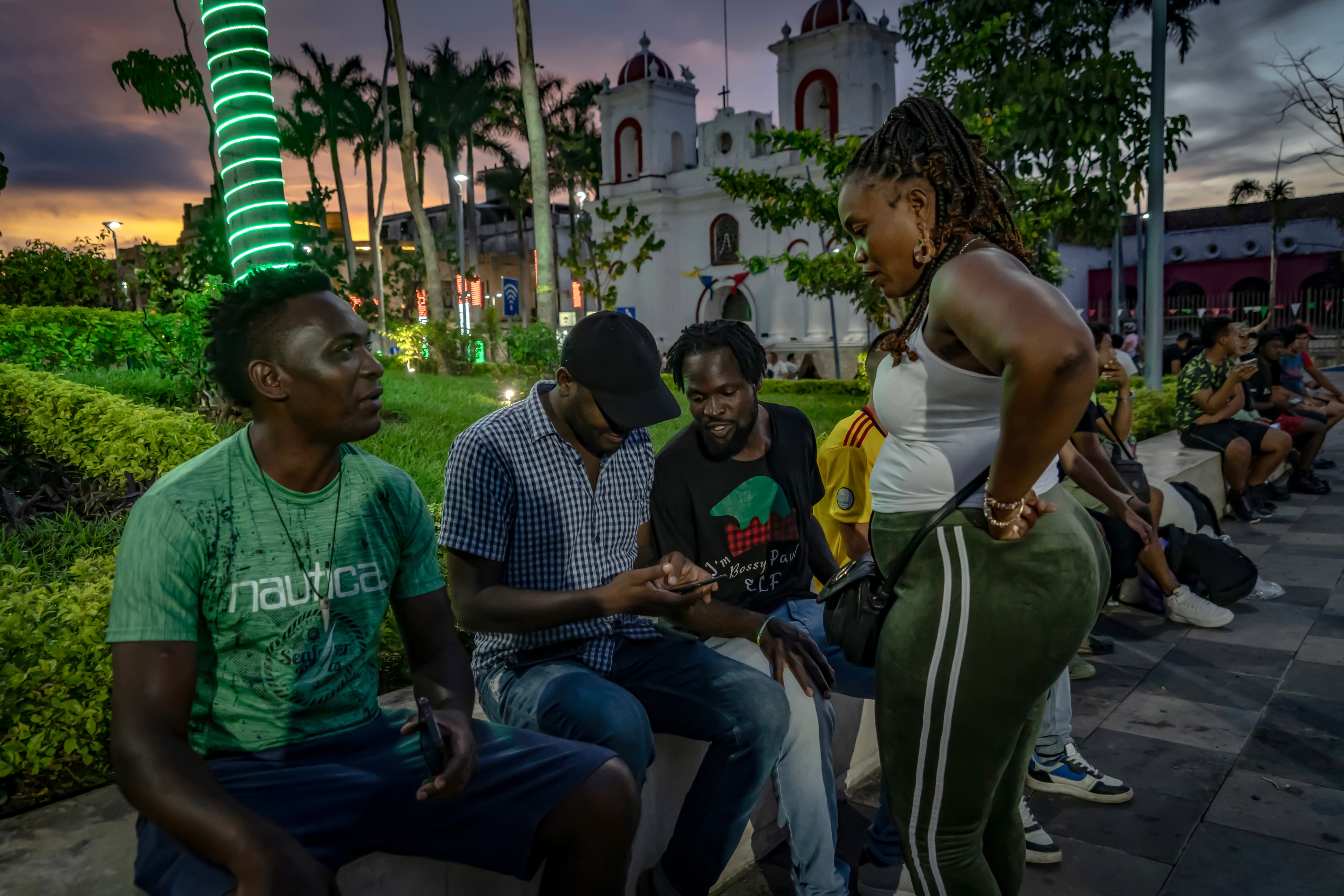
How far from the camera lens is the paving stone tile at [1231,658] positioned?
464 centimetres

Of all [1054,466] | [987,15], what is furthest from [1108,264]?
[1054,466]

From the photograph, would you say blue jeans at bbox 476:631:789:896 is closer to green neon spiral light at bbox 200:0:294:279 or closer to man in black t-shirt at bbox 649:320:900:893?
man in black t-shirt at bbox 649:320:900:893

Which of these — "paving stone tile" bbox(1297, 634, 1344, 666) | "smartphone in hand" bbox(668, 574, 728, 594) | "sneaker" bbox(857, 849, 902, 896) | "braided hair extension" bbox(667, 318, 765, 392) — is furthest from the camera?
"paving stone tile" bbox(1297, 634, 1344, 666)

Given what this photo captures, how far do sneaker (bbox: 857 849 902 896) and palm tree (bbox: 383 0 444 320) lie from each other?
1967cm

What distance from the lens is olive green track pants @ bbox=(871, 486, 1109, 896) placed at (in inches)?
63.8

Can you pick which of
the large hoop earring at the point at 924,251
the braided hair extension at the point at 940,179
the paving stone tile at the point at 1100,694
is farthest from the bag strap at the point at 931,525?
the paving stone tile at the point at 1100,694

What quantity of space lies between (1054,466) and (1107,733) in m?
2.72

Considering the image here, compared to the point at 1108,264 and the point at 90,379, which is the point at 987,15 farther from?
the point at 1108,264

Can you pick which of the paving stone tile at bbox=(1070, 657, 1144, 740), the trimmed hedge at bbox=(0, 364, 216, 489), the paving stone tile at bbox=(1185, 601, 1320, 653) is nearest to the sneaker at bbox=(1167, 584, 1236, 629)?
the paving stone tile at bbox=(1185, 601, 1320, 653)

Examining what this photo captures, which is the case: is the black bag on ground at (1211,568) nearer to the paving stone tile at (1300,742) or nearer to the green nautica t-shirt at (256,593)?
the paving stone tile at (1300,742)

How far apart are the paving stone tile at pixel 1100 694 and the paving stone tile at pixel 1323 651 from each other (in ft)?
3.11

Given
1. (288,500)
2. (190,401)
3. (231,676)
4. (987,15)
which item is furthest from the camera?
(987,15)

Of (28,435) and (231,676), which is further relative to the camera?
(28,435)

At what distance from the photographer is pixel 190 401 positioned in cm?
735
